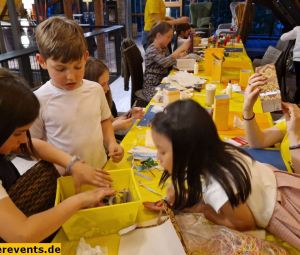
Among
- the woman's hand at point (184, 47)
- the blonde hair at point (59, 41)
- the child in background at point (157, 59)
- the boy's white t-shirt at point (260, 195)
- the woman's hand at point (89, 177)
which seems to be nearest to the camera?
the boy's white t-shirt at point (260, 195)

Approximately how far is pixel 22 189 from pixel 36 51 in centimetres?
268

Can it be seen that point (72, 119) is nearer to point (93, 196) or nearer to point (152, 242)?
point (93, 196)

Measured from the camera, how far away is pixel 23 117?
0.87 m

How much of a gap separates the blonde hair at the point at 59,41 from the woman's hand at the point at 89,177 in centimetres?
48

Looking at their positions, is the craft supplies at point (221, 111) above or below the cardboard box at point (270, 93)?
below

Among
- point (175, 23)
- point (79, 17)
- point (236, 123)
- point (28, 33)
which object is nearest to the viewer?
point (236, 123)

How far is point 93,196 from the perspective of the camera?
0.90 metres

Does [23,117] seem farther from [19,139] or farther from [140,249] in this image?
[140,249]

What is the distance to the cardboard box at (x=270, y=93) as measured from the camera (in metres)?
1.27

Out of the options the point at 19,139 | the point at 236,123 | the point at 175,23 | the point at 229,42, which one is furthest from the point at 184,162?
the point at 175,23

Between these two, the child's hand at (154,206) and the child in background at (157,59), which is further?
the child in background at (157,59)

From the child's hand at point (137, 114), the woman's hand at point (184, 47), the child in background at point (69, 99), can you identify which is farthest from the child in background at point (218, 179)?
the woman's hand at point (184, 47)

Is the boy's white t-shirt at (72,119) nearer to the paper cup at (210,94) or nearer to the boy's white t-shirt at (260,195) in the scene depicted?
the boy's white t-shirt at (260,195)

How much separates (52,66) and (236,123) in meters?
1.10
